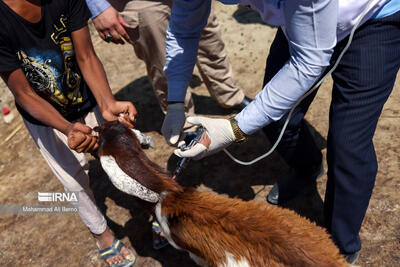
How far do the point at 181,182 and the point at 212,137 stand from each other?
1787 millimetres

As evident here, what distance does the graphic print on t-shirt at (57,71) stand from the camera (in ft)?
9.86

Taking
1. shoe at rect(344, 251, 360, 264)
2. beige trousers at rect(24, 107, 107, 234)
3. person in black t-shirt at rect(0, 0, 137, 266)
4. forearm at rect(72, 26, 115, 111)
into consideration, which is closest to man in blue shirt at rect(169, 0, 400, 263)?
shoe at rect(344, 251, 360, 264)

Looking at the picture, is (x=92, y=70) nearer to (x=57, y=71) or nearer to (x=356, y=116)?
(x=57, y=71)

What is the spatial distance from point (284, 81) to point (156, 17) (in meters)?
2.17

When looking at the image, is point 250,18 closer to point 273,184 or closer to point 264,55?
point 264,55

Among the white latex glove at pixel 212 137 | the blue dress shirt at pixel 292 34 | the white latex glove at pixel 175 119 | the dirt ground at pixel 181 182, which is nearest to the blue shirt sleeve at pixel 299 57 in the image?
the blue dress shirt at pixel 292 34

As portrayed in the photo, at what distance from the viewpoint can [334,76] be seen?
2.89 metres

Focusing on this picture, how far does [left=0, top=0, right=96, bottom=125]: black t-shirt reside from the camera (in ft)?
9.16

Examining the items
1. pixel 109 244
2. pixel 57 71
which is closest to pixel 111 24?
pixel 57 71

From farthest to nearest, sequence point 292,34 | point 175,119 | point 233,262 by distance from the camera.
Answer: point 175,119, point 233,262, point 292,34

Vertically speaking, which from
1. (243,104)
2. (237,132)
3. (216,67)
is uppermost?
(237,132)

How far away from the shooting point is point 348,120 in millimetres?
2758

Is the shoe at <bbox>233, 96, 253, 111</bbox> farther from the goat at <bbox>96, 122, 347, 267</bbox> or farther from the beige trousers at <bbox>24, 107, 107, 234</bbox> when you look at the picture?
the goat at <bbox>96, 122, 347, 267</bbox>

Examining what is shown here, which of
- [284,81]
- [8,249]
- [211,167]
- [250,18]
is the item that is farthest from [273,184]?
[250,18]
